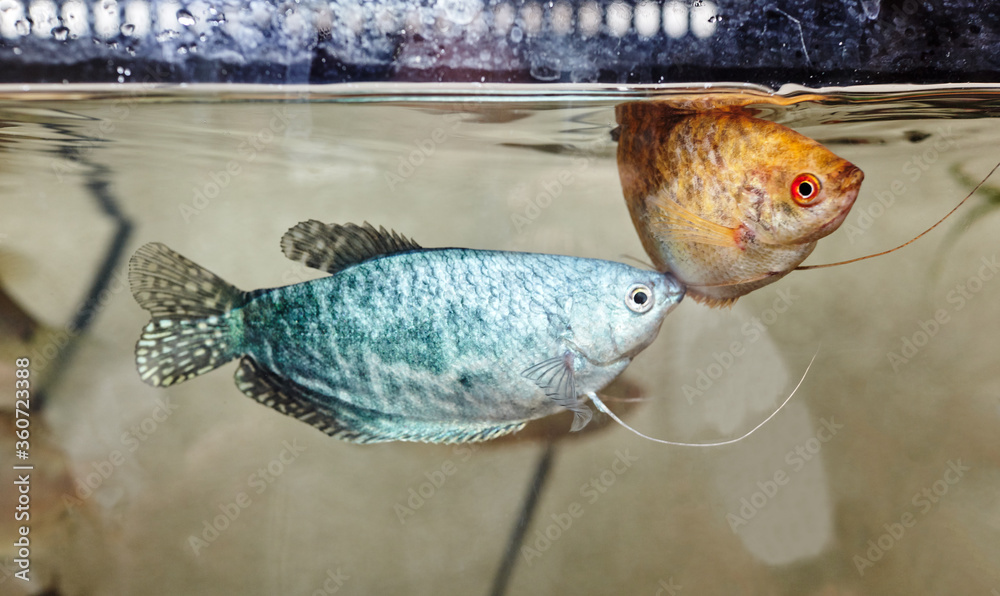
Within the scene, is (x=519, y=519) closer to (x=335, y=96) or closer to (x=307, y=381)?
(x=307, y=381)

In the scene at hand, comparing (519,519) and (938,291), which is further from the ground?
(938,291)

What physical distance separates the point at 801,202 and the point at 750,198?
107 millimetres

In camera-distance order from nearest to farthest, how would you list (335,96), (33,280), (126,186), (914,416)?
(335,96)
(33,280)
(126,186)
(914,416)

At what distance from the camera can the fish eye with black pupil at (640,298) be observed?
3.99 ft

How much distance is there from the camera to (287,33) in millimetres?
1261

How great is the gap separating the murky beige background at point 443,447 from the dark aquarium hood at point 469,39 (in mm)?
756

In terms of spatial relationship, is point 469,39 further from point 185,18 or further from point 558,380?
point 558,380

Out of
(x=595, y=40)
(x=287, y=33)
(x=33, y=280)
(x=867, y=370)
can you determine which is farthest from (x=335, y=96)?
(x=867, y=370)
